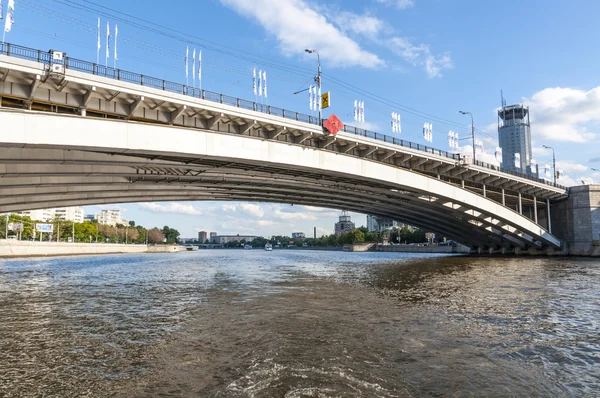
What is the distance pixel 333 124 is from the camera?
106 feet

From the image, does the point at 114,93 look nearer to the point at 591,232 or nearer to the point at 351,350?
the point at 351,350

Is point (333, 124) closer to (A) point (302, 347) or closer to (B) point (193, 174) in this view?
(B) point (193, 174)

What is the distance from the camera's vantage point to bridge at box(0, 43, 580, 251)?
2098 centimetres

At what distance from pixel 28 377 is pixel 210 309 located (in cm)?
796

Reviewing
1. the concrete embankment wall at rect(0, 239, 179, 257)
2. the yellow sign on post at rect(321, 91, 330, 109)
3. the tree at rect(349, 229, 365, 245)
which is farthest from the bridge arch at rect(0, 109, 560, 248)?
the tree at rect(349, 229, 365, 245)

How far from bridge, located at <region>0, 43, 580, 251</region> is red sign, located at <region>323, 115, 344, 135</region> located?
20.0 inches

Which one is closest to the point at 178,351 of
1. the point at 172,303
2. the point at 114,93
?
the point at 172,303

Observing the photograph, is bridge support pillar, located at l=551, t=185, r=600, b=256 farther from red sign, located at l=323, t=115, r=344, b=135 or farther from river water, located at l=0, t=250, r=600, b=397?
river water, located at l=0, t=250, r=600, b=397

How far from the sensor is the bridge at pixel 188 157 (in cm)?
2098

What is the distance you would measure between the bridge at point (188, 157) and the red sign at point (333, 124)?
51 cm

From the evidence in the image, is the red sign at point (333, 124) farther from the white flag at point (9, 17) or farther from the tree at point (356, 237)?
the tree at point (356, 237)

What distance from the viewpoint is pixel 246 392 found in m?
6.45

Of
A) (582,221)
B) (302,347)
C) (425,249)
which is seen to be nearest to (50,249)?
(302,347)

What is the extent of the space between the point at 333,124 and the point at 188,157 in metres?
11.9
